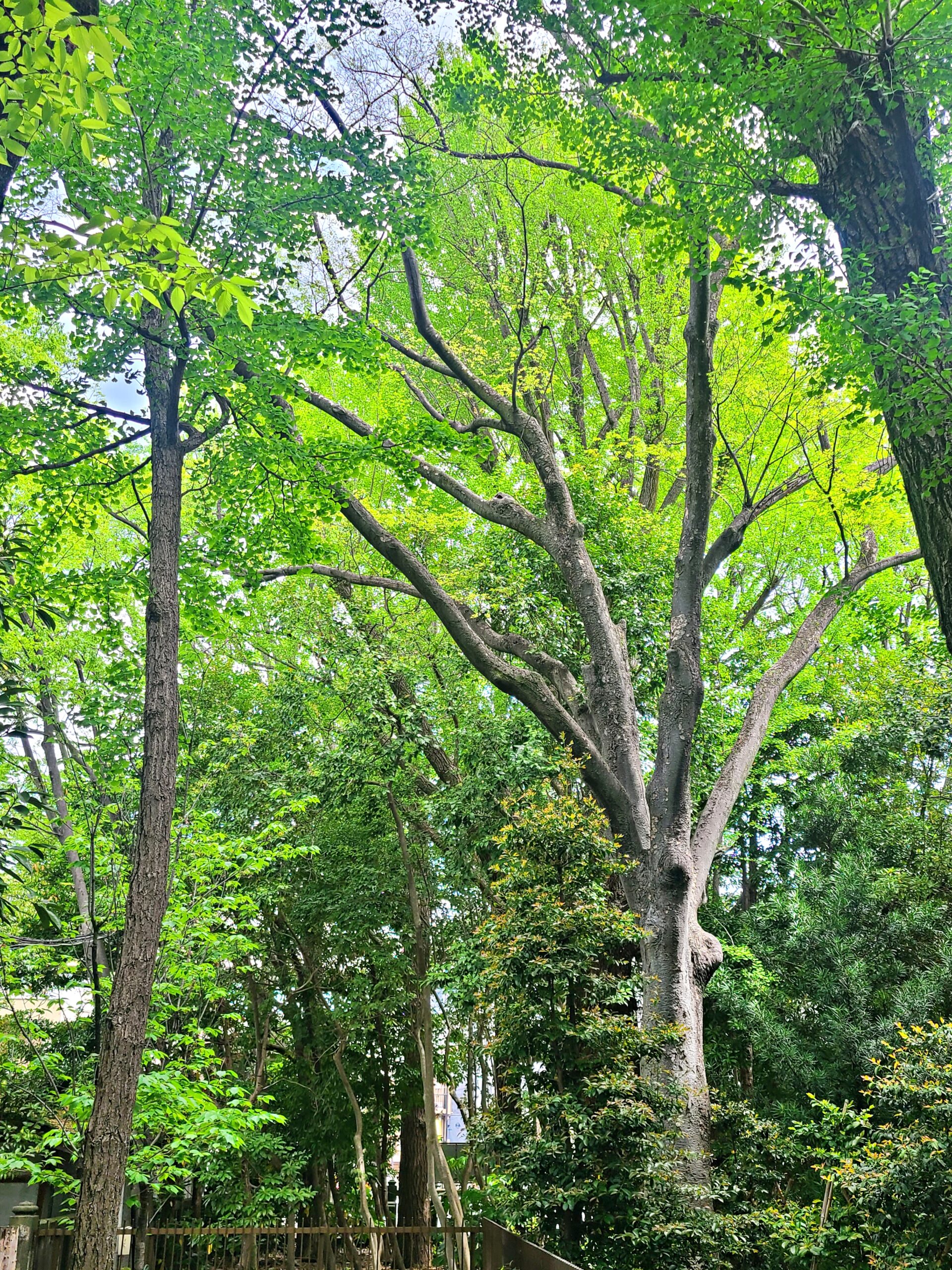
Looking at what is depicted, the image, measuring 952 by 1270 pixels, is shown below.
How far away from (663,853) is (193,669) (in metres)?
7.11

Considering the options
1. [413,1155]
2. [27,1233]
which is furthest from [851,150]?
[413,1155]

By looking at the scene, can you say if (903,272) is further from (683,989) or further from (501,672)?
(683,989)

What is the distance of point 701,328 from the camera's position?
6.66 meters

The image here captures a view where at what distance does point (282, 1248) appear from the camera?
37.3 ft

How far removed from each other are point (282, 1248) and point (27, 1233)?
4230 mm

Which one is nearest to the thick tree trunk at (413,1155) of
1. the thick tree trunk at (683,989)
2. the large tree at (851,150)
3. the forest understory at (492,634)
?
the forest understory at (492,634)

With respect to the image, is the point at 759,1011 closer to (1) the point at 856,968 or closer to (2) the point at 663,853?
(1) the point at 856,968

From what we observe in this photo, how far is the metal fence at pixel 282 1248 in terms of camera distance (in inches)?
351

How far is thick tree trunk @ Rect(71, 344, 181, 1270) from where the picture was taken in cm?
425

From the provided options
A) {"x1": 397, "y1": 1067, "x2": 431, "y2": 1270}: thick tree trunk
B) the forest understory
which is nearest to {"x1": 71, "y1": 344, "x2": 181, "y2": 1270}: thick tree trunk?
the forest understory

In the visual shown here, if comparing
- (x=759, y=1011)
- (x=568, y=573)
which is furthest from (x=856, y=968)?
(x=568, y=573)

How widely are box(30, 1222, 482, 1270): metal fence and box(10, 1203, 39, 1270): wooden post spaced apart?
0.33 feet

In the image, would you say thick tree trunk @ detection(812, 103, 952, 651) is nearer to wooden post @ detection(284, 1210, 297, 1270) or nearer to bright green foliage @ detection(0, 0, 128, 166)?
bright green foliage @ detection(0, 0, 128, 166)

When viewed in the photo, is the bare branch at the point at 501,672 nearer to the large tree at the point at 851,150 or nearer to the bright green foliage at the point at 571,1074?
the bright green foliage at the point at 571,1074
